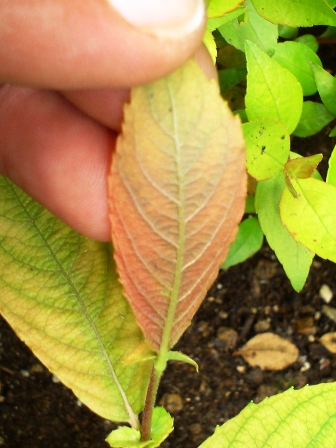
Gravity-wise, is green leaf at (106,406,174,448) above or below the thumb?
below

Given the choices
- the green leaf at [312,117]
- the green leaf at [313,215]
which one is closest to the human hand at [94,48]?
the green leaf at [313,215]

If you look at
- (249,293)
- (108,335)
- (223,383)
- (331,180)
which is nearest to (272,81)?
(331,180)

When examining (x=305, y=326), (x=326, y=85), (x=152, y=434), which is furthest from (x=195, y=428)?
(x=326, y=85)

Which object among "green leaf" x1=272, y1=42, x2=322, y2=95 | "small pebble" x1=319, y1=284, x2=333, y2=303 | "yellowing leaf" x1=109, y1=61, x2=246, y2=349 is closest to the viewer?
"yellowing leaf" x1=109, y1=61, x2=246, y2=349

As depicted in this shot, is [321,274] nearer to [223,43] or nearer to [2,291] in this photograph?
[223,43]

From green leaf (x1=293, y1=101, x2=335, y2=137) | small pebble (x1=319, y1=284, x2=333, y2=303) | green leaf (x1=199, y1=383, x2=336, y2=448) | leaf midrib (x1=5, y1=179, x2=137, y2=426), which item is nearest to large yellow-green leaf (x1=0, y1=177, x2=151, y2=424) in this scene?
leaf midrib (x1=5, y1=179, x2=137, y2=426)

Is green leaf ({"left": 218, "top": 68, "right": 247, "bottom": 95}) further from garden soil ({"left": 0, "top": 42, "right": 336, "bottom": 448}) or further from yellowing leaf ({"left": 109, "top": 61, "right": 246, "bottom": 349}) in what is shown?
yellowing leaf ({"left": 109, "top": 61, "right": 246, "bottom": 349})
